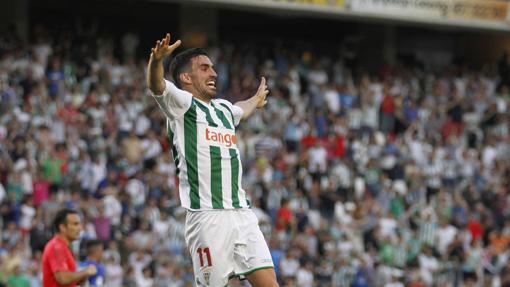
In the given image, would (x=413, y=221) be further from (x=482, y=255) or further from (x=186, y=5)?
(x=186, y=5)

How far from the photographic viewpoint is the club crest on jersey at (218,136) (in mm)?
8977

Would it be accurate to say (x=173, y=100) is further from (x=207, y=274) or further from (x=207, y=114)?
(x=207, y=274)

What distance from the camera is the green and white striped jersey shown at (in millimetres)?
8891

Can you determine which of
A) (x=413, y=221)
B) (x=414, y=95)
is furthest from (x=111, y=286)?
(x=414, y=95)

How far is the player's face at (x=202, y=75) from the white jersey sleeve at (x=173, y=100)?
0.19m

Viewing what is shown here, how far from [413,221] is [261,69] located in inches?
192

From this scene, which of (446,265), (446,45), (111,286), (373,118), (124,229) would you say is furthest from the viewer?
(446,45)

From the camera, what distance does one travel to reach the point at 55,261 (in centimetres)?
1057

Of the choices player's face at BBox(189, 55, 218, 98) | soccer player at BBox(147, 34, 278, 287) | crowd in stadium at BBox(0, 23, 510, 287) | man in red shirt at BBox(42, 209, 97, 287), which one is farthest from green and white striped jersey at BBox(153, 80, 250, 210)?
crowd in stadium at BBox(0, 23, 510, 287)

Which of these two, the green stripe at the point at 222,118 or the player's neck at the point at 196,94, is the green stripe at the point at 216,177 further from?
the player's neck at the point at 196,94

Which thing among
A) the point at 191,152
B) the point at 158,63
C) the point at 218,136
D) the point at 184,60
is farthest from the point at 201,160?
the point at 158,63

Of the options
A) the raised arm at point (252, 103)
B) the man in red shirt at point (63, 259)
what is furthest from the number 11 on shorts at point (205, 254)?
the man in red shirt at point (63, 259)

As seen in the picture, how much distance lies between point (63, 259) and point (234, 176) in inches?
88.7

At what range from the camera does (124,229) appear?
1936cm
